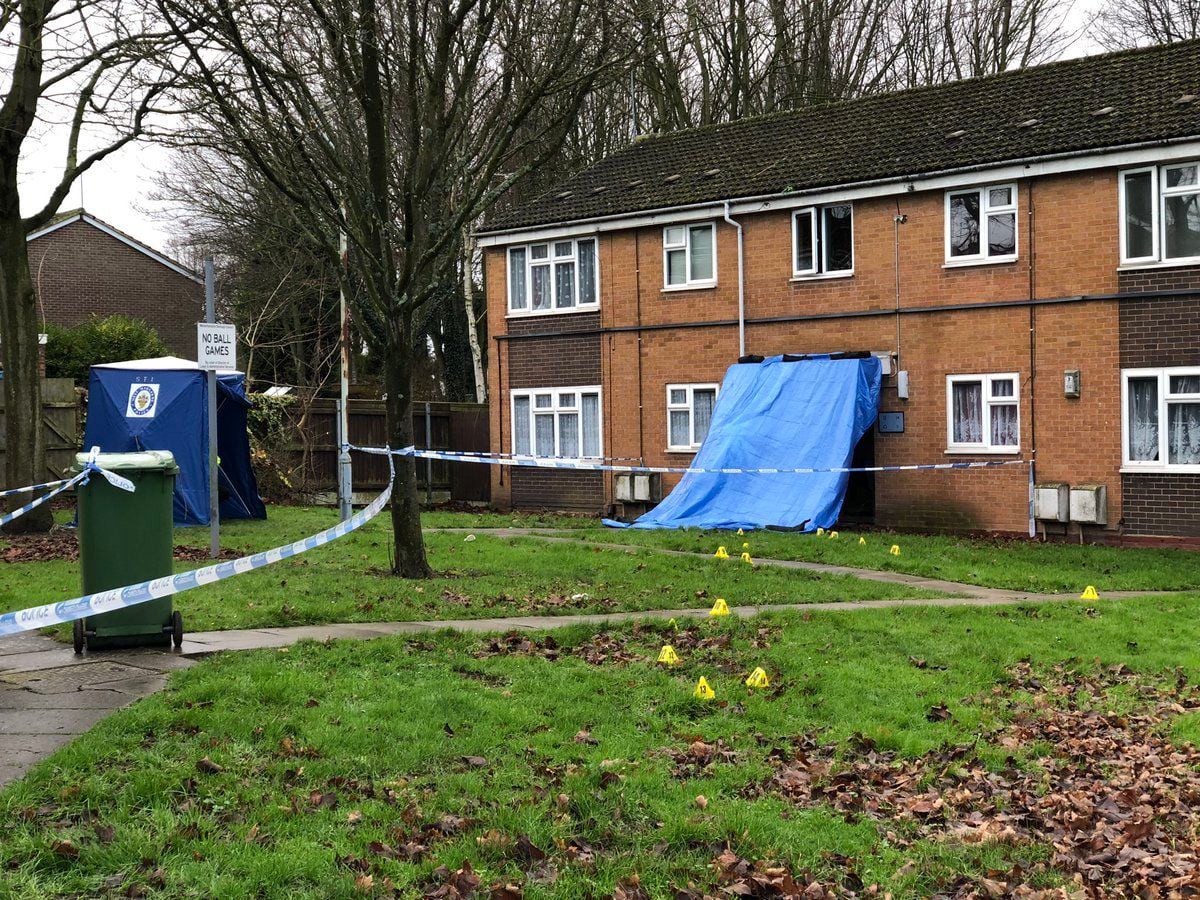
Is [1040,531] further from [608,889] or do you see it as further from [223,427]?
[608,889]

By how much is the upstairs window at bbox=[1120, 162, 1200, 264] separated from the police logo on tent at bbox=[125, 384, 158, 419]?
14497 millimetres

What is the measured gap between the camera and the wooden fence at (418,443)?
2703 cm

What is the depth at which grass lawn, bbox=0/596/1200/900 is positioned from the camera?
196 inches

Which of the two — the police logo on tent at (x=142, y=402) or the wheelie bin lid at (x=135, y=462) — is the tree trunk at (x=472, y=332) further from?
the wheelie bin lid at (x=135, y=462)

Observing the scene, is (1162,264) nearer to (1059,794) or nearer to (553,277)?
(553,277)

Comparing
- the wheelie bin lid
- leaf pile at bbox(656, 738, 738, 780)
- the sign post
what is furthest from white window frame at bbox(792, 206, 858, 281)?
leaf pile at bbox(656, 738, 738, 780)

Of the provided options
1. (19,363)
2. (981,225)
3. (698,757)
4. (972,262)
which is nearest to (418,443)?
(19,363)

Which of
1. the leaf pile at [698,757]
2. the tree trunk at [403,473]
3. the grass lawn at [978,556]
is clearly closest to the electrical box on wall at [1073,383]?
the grass lawn at [978,556]

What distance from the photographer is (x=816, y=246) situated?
21969 millimetres

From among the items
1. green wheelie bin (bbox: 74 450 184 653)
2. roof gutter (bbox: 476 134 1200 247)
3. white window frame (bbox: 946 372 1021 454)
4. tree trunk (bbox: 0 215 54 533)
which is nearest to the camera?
green wheelie bin (bbox: 74 450 184 653)

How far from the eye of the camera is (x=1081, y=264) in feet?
63.0

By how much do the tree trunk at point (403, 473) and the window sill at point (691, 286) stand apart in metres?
10.9

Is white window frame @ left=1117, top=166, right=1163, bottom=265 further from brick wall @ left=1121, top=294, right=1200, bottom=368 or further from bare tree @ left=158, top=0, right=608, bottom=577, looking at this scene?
bare tree @ left=158, top=0, right=608, bottom=577

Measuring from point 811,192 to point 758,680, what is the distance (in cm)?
1486
